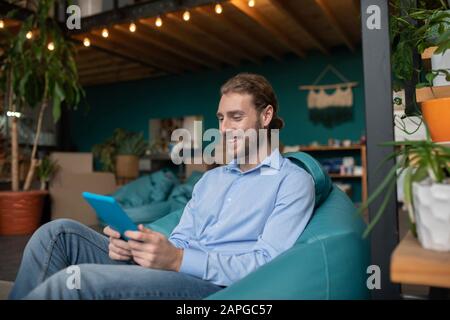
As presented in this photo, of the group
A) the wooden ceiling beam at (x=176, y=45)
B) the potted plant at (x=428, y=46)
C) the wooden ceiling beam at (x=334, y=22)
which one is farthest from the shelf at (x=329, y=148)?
the potted plant at (x=428, y=46)

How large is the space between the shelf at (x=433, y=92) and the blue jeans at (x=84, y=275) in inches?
35.2

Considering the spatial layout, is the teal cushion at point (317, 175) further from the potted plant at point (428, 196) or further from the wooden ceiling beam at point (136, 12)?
the wooden ceiling beam at point (136, 12)

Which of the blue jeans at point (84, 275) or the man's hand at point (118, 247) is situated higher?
the man's hand at point (118, 247)

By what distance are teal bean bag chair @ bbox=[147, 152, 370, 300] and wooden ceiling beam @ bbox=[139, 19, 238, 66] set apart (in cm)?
440

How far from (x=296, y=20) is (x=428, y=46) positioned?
3.90 m

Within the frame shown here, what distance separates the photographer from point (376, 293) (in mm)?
974

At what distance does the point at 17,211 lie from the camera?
11.8 feet

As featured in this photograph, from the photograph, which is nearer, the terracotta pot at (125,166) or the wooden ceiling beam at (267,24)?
the wooden ceiling beam at (267,24)

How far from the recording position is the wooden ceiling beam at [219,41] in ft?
16.1

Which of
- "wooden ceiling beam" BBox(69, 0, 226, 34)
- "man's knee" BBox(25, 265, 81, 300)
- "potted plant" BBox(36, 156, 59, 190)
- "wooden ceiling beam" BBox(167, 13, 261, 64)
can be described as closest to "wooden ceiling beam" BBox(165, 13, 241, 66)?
"wooden ceiling beam" BBox(167, 13, 261, 64)

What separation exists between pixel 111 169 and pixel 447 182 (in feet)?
21.2

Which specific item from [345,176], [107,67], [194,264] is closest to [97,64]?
[107,67]
